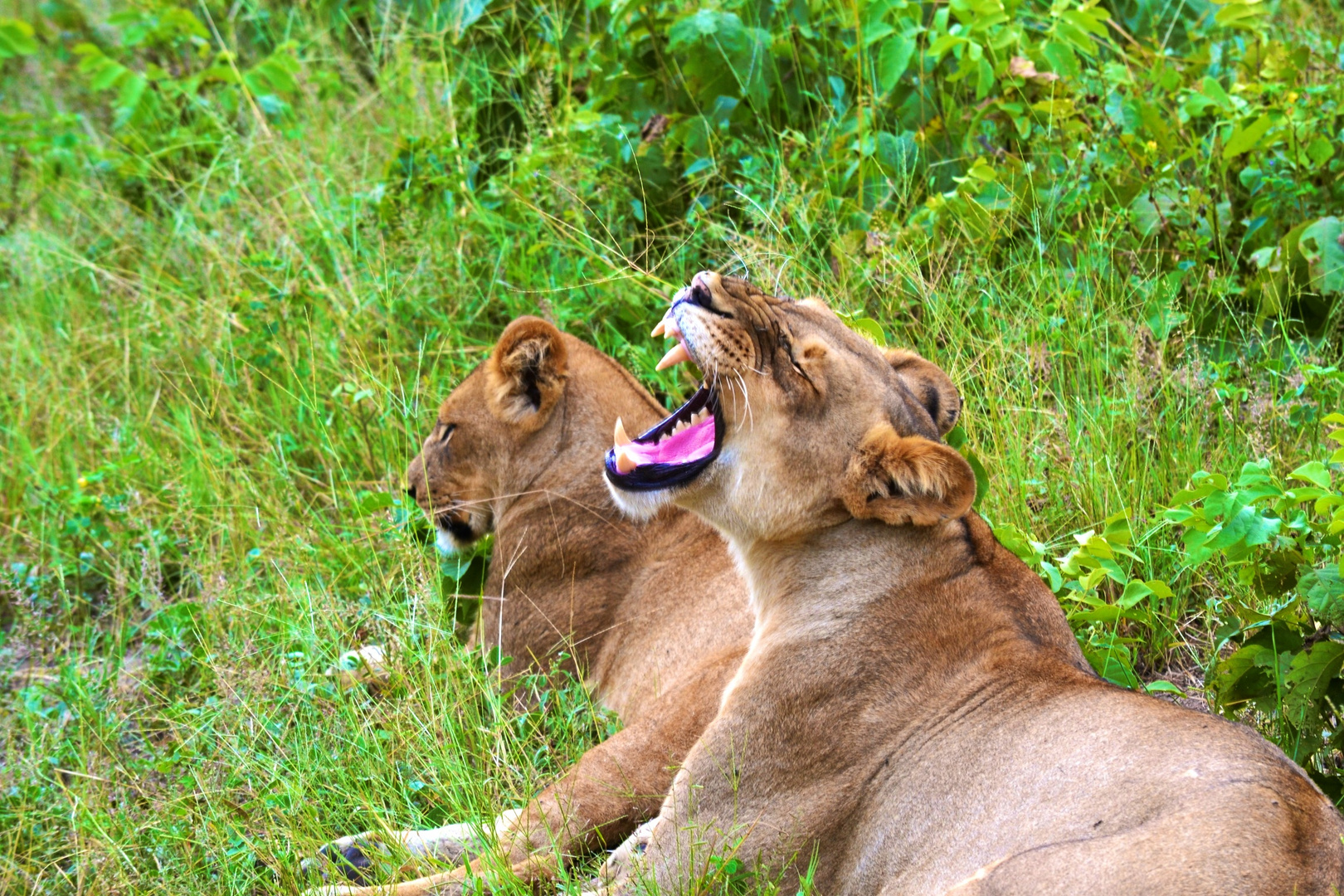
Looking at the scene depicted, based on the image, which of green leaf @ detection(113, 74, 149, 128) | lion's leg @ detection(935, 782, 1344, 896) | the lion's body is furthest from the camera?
green leaf @ detection(113, 74, 149, 128)

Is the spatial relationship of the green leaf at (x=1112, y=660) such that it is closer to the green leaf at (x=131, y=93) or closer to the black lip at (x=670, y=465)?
the black lip at (x=670, y=465)

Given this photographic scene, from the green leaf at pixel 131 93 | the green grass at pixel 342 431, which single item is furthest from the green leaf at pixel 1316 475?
the green leaf at pixel 131 93

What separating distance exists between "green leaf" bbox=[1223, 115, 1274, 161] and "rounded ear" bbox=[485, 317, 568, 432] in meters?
2.49

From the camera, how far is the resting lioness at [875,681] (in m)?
2.78

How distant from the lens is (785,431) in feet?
10.8

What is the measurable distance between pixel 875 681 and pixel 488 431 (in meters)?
1.74

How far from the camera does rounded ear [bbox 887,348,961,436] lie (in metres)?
3.69

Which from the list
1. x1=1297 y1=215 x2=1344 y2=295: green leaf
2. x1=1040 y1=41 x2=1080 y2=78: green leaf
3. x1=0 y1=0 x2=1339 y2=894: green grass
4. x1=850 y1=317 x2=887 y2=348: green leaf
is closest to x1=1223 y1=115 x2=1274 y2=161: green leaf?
x1=1297 y1=215 x2=1344 y2=295: green leaf

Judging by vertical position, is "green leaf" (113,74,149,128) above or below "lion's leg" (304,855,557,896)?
above

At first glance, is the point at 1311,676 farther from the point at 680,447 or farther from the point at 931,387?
the point at 680,447

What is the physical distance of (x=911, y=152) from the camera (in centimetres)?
544

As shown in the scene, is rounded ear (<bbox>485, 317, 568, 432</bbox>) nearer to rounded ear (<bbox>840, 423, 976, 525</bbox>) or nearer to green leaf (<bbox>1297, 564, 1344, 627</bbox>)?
rounded ear (<bbox>840, 423, 976, 525</bbox>)

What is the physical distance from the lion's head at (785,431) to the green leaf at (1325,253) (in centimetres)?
193

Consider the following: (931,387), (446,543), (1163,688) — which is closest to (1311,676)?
(1163,688)
